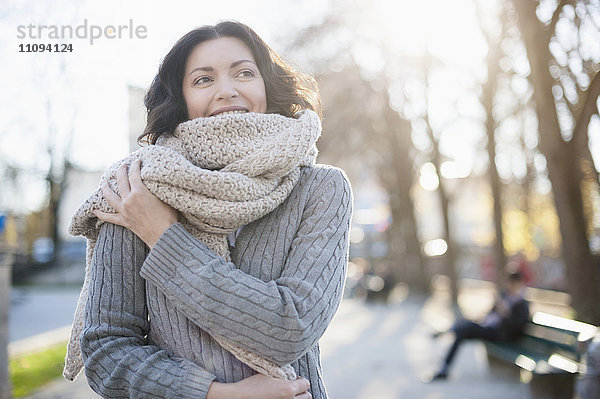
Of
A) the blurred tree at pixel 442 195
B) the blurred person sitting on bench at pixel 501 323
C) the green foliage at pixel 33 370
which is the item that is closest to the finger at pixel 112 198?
the green foliage at pixel 33 370

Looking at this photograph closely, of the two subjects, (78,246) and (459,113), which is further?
(78,246)

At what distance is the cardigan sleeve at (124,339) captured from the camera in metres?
1.47

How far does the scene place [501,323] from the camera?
7.45 m

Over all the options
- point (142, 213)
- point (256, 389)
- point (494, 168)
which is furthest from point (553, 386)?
point (494, 168)

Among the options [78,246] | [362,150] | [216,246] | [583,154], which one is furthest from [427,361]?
[78,246]

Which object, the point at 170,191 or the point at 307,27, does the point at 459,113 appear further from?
the point at 170,191

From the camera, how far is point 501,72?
11.6 metres

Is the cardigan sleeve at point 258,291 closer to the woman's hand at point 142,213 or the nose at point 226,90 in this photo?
the woman's hand at point 142,213

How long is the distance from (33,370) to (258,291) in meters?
6.88

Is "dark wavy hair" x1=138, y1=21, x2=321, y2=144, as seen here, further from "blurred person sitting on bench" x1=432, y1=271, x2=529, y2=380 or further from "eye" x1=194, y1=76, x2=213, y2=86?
"blurred person sitting on bench" x1=432, y1=271, x2=529, y2=380

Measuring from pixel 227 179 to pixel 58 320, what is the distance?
1273 cm

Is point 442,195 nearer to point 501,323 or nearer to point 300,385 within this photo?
point 501,323

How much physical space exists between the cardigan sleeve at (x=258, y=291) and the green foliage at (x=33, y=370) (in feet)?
16.6

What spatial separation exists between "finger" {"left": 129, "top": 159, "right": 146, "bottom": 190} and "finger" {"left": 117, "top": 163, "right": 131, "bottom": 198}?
2 centimetres
